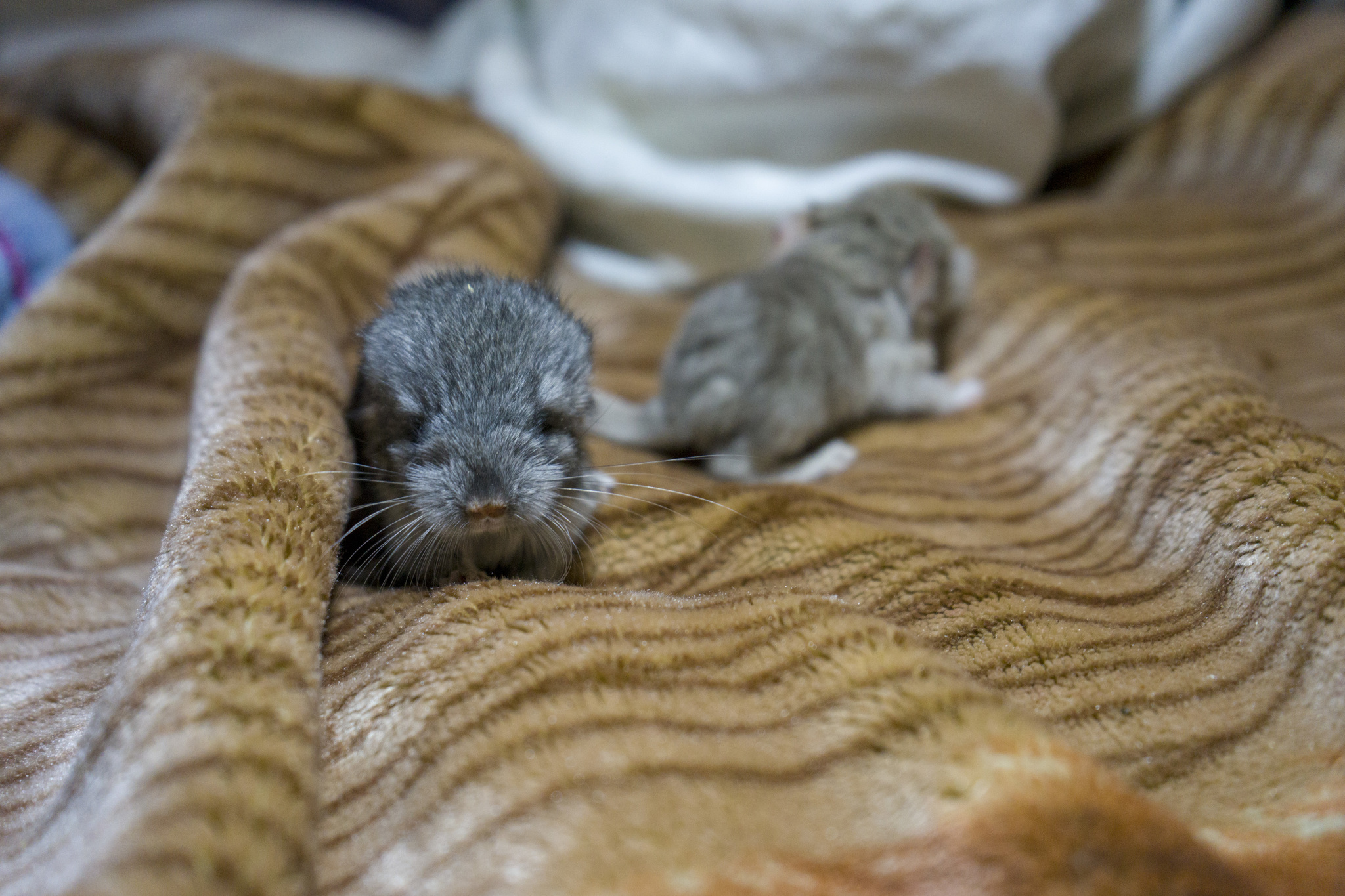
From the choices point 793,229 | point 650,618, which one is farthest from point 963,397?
point 650,618

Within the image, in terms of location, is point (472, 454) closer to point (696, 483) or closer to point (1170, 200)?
point (696, 483)

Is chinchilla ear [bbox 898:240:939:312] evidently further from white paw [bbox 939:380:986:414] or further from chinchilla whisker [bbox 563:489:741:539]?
chinchilla whisker [bbox 563:489:741:539]

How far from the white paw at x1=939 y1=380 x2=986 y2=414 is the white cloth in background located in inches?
35.0

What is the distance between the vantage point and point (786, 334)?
217 centimetres

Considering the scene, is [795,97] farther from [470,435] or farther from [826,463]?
[470,435]

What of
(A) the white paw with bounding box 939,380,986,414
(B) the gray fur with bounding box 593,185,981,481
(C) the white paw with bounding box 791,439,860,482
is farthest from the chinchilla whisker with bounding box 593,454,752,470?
(A) the white paw with bounding box 939,380,986,414

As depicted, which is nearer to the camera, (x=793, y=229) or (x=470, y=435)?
(x=470, y=435)

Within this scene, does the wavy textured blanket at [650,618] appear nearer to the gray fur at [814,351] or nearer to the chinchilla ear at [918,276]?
the gray fur at [814,351]

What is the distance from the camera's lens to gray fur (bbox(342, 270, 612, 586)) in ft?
4.95

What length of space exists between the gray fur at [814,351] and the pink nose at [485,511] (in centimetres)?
72

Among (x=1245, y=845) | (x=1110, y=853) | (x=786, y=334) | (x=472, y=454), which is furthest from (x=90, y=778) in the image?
(x=786, y=334)

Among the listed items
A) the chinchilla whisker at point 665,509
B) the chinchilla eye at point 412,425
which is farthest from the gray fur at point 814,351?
the chinchilla eye at point 412,425

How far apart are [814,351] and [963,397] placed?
56 centimetres

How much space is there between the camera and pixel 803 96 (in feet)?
9.61
